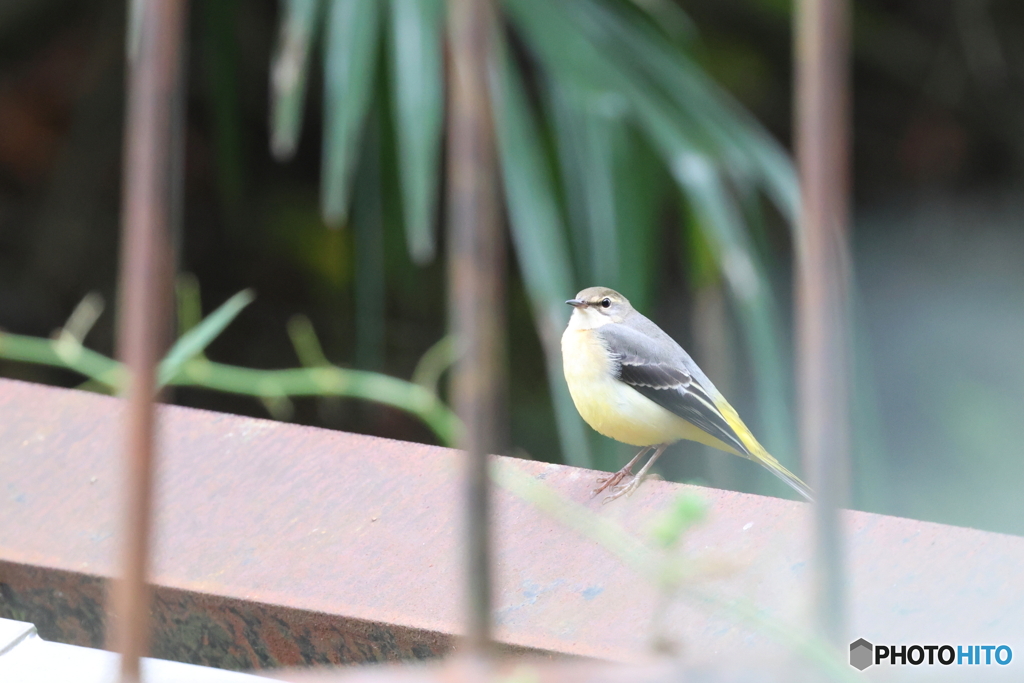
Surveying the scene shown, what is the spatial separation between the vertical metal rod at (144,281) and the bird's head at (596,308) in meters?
1.99

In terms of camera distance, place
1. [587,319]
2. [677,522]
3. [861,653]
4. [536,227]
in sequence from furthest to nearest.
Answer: [536,227] → [587,319] → [861,653] → [677,522]

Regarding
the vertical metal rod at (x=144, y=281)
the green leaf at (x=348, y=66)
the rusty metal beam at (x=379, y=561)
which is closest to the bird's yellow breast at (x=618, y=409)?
the rusty metal beam at (x=379, y=561)

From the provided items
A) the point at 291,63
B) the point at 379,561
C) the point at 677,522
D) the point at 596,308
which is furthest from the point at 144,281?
the point at 291,63

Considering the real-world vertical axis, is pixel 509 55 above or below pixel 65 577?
above

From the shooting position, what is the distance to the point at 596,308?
293 cm

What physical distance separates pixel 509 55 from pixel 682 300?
2.03 meters

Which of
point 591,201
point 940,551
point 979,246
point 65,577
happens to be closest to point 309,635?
point 65,577

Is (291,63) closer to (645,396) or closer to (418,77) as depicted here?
(418,77)

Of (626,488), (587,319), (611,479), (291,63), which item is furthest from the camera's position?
(291,63)

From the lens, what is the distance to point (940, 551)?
164 centimetres

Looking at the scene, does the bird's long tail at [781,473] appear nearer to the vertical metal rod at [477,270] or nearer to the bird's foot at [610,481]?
the bird's foot at [610,481]

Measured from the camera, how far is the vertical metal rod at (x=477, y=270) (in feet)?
2.57

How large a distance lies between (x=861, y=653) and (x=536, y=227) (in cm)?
195

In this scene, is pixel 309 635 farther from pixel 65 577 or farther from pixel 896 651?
pixel 896 651
